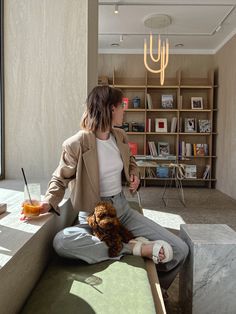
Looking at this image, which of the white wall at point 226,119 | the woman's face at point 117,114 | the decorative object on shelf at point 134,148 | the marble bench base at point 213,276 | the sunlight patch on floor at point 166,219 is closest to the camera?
the marble bench base at point 213,276

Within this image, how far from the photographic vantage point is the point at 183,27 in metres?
5.32

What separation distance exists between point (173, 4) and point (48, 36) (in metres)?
2.58

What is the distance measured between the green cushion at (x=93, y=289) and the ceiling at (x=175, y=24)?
393 cm

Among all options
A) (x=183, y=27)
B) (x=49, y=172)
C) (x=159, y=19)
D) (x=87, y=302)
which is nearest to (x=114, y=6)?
(x=159, y=19)

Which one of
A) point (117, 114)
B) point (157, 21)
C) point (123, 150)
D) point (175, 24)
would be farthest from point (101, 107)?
point (175, 24)

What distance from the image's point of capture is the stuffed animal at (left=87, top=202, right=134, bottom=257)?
4.98 ft

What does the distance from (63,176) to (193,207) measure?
337 centimetres

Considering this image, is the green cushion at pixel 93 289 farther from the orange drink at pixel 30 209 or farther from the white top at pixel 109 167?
the white top at pixel 109 167

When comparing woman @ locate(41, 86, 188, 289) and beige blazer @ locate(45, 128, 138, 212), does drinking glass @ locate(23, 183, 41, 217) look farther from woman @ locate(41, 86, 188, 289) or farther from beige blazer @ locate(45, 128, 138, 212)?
beige blazer @ locate(45, 128, 138, 212)

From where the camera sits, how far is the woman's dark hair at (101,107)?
1.73 metres

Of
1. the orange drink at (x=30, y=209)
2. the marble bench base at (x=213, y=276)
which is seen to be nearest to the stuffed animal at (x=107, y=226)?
the orange drink at (x=30, y=209)

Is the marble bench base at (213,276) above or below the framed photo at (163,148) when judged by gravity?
below

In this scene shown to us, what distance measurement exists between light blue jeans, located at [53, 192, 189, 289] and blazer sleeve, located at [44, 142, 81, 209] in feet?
0.56

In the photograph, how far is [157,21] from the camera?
5.00 meters
